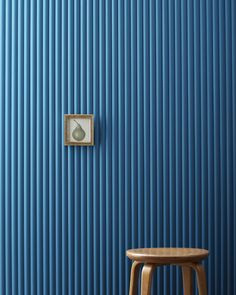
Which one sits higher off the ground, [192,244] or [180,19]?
[180,19]

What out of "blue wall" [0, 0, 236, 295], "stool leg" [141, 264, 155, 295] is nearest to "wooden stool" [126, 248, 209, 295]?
"stool leg" [141, 264, 155, 295]

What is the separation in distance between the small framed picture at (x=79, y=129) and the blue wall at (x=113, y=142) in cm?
4

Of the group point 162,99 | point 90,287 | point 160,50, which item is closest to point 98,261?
point 90,287

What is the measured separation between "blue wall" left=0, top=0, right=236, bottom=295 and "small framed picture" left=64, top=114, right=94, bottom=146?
4 cm

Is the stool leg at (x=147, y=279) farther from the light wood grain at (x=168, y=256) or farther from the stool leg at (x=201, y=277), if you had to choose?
the stool leg at (x=201, y=277)

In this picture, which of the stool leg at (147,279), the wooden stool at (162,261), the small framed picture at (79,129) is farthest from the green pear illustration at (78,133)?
the stool leg at (147,279)

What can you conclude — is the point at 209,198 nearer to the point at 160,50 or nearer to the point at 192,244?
the point at 192,244

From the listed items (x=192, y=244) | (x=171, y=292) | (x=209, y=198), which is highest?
(x=209, y=198)

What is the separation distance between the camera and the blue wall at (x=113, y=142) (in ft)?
11.7

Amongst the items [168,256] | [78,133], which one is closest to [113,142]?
[78,133]

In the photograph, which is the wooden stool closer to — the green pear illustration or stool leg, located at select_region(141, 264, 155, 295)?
stool leg, located at select_region(141, 264, 155, 295)

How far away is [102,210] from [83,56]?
0.87m

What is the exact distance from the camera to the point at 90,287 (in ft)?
11.6

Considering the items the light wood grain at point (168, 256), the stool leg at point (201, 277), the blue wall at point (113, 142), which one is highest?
the blue wall at point (113, 142)
